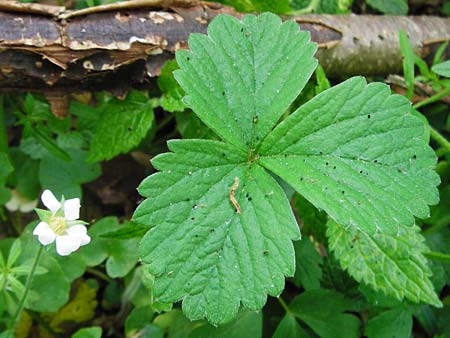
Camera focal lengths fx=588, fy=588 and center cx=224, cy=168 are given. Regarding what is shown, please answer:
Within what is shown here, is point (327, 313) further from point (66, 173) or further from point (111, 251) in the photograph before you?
point (66, 173)

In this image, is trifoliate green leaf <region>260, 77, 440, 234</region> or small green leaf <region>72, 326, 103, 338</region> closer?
trifoliate green leaf <region>260, 77, 440, 234</region>

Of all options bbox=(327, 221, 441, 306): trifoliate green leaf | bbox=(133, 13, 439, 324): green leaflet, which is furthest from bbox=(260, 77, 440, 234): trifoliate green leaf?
bbox=(327, 221, 441, 306): trifoliate green leaf

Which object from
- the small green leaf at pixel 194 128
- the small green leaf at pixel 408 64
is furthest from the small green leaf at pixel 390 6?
the small green leaf at pixel 194 128

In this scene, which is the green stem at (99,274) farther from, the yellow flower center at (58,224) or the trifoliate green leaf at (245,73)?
the trifoliate green leaf at (245,73)

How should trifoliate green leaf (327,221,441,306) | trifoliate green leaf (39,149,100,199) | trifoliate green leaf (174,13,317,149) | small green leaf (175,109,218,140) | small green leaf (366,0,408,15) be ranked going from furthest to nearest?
small green leaf (366,0,408,15) → trifoliate green leaf (39,149,100,199) → small green leaf (175,109,218,140) → trifoliate green leaf (327,221,441,306) → trifoliate green leaf (174,13,317,149)

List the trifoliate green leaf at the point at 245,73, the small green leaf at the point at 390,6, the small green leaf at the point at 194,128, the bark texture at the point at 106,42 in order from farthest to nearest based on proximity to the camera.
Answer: the small green leaf at the point at 390,6
the small green leaf at the point at 194,128
the bark texture at the point at 106,42
the trifoliate green leaf at the point at 245,73

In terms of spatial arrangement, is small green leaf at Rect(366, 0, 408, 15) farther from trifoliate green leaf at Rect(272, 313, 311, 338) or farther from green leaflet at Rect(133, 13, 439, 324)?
trifoliate green leaf at Rect(272, 313, 311, 338)
